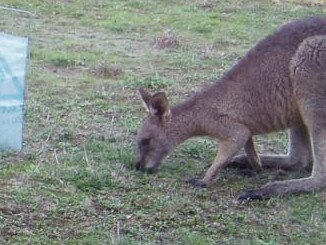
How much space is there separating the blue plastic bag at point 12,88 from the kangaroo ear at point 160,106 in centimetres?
72

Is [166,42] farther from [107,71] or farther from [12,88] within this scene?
[12,88]

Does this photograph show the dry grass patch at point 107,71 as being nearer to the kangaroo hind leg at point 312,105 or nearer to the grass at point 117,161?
the grass at point 117,161

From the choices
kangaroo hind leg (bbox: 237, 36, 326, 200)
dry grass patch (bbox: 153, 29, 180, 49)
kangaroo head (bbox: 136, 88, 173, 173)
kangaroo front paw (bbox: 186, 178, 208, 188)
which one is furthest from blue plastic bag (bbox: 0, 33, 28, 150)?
dry grass patch (bbox: 153, 29, 180, 49)

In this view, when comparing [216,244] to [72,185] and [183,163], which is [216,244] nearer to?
[72,185]

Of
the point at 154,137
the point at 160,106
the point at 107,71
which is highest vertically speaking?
the point at 160,106

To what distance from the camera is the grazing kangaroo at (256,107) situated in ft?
18.5

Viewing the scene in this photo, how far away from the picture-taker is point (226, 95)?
5.84 metres

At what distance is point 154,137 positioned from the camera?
587 centimetres

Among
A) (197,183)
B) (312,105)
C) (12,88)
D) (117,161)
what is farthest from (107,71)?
(312,105)

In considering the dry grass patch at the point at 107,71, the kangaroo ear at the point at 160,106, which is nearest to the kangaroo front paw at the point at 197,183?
the kangaroo ear at the point at 160,106

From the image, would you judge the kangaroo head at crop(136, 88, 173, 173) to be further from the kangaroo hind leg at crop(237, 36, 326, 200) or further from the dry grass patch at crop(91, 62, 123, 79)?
the dry grass patch at crop(91, 62, 123, 79)

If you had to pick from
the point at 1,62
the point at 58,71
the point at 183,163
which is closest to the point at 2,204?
the point at 1,62

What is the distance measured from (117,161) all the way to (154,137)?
0.83ft

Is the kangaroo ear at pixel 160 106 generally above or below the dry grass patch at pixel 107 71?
above
